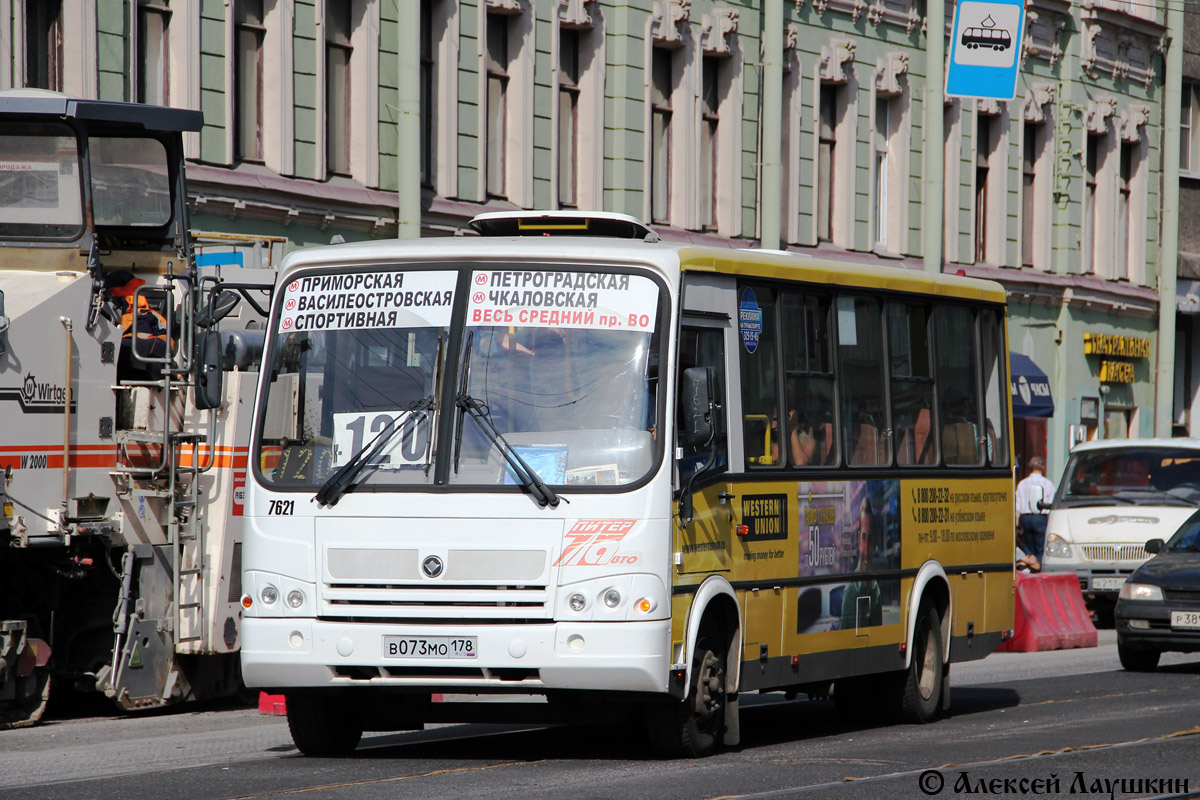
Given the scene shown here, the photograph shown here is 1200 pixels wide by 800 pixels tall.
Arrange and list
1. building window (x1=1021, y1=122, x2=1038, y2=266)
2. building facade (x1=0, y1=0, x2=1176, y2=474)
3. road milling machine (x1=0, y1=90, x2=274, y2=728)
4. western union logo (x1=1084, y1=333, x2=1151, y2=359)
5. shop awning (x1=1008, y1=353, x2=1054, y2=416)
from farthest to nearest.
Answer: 1. western union logo (x1=1084, y1=333, x2=1151, y2=359)
2. building window (x1=1021, y1=122, x2=1038, y2=266)
3. shop awning (x1=1008, y1=353, x2=1054, y2=416)
4. building facade (x1=0, y1=0, x2=1176, y2=474)
5. road milling machine (x1=0, y1=90, x2=274, y2=728)

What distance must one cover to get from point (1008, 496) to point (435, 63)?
12499 millimetres

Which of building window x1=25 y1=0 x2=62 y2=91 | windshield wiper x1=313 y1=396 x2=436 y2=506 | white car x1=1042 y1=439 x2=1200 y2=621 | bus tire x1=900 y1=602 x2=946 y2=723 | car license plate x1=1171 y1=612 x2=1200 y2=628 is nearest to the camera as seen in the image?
windshield wiper x1=313 y1=396 x2=436 y2=506

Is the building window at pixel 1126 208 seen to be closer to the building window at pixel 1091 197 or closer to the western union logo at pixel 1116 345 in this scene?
the building window at pixel 1091 197

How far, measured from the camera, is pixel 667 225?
29.6 m

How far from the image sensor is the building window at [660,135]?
29375 millimetres

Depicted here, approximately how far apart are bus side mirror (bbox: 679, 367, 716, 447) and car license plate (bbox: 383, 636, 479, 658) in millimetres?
1480

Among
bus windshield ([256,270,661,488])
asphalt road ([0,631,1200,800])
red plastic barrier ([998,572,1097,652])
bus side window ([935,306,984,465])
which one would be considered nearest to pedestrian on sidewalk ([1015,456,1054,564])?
red plastic barrier ([998,572,1097,652])

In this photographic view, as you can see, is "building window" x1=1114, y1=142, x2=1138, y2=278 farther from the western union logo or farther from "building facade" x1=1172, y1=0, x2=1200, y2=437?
the western union logo

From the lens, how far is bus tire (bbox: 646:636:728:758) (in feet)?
36.0

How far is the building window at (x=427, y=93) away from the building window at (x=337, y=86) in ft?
3.76

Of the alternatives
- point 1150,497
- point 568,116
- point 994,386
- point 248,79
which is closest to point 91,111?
point 994,386

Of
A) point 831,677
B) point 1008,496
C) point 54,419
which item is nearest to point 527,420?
point 831,677

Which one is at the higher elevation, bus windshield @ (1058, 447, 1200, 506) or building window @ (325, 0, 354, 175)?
building window @ (325, 0, 354, 175)

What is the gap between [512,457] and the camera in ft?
34.7
